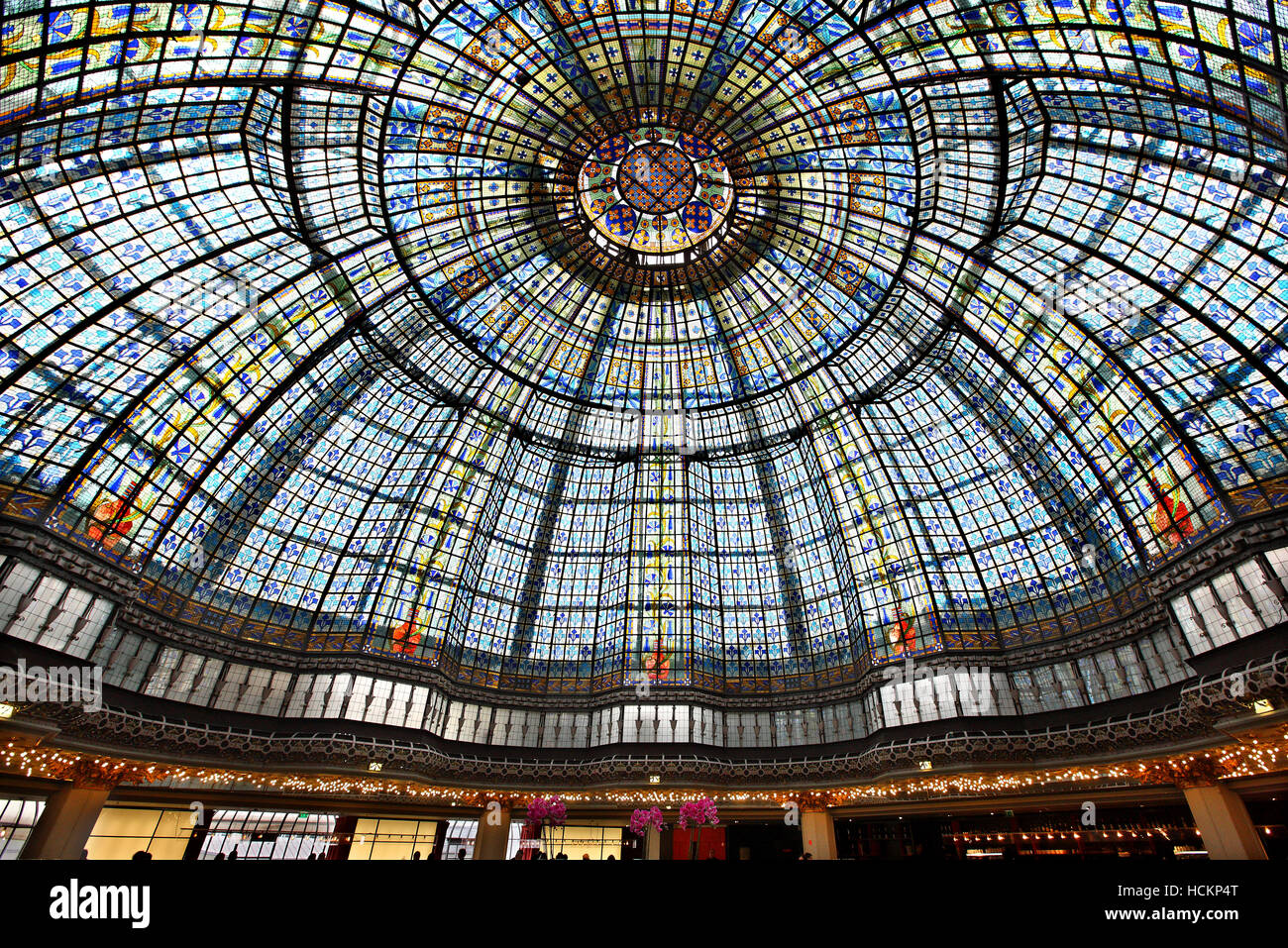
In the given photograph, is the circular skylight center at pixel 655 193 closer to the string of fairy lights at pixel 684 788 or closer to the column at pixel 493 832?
the string of fairy lights at pixel 684 788

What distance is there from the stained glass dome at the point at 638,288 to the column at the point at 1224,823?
8.91m

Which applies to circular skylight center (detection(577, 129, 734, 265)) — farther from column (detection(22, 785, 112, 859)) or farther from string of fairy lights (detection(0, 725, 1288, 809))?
column (detection(22, 785, 112, 859))

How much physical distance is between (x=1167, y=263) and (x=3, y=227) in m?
52.4

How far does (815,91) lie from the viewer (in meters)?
31.9

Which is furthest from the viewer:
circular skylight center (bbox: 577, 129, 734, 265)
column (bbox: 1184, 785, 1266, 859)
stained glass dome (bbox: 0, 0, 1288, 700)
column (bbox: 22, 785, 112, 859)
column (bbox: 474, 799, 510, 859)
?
column (bbox: 474, 799, 510, 859)

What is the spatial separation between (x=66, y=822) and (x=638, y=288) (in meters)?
46.0

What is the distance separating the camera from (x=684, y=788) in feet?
137

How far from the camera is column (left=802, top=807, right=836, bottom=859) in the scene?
4172cm

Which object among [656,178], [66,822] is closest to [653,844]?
[66,822]

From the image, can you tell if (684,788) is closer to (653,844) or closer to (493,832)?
(653,844)

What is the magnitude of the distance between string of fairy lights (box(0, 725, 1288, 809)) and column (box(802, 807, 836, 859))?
2.03 ft

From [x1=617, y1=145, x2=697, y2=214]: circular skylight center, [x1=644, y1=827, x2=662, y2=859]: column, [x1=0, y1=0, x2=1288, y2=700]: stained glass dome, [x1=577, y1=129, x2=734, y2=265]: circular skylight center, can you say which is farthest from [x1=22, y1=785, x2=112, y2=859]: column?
[x1=617, y1=145, x2=697, y2=214]: circular skylight center
